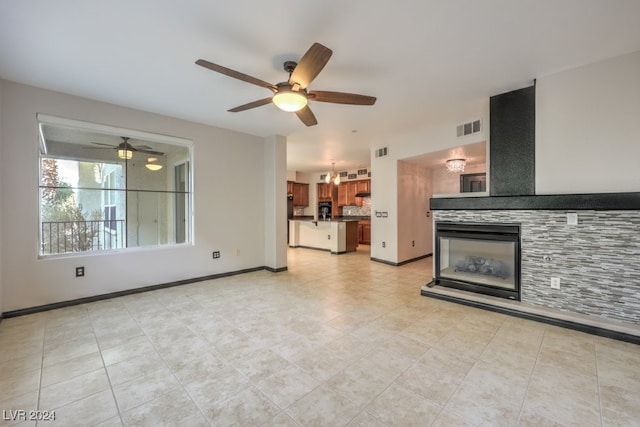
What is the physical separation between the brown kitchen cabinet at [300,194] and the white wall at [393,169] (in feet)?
14.3

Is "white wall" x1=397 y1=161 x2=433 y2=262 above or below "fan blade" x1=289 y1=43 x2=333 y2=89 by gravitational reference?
below

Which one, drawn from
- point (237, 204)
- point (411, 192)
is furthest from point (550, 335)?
point (237, 204)

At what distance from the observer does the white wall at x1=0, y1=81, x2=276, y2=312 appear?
9.89ft

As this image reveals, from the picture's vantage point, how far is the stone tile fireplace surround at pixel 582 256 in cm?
249

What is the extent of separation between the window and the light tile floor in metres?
1.00

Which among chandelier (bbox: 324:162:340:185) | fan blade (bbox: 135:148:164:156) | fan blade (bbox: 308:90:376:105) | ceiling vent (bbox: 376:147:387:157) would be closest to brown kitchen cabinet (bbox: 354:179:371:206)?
chandelier (bbox: 324:162:340:185)

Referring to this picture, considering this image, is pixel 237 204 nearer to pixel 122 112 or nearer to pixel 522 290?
pixel 122 112

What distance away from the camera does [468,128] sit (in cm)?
419

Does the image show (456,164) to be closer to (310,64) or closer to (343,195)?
(310,64)

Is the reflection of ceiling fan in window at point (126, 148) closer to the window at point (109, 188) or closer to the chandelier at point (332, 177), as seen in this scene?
the window at point (109, 188)

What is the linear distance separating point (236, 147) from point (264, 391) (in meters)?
4.10

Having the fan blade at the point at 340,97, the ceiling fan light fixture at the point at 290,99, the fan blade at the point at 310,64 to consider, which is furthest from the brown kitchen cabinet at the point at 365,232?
the fan blade at the point at 310,64

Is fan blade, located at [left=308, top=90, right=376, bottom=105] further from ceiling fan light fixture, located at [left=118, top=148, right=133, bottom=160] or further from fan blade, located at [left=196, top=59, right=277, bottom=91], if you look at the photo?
ceiling fan light fixture, located at [left=118, top=148, right=133, bottom=160]

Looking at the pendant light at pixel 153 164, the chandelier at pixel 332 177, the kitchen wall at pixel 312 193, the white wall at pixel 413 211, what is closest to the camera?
the pendant light at pixel 153 164
